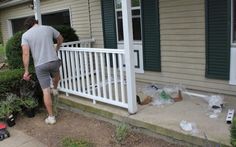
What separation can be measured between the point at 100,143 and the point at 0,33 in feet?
42.2

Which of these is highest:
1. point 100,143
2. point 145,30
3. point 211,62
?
point 145,30

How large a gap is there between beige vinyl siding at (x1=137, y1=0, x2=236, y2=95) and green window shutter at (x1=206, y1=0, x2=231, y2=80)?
0.40 feet

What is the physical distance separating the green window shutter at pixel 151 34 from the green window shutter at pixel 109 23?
41.3 inches

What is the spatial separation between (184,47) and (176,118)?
1.97m

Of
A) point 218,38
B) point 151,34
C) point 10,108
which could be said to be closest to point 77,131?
point 10,108

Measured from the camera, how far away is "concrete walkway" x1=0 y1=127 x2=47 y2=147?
4754 millimetres

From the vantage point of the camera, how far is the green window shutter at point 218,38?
5.33m

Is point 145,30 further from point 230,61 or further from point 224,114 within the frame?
point 224,114

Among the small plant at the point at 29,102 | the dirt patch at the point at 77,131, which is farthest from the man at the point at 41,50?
the small plant at the point at 29,102

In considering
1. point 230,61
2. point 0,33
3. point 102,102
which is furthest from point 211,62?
point 0,33

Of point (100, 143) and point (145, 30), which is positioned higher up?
point (145, 30)

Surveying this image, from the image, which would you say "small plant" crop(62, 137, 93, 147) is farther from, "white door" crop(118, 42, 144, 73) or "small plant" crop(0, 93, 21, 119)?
"white door" crop(118, 42, 144, 73)

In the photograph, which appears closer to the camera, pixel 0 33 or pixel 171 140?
pixel 171 140

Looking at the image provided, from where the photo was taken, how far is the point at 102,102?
5.57m
